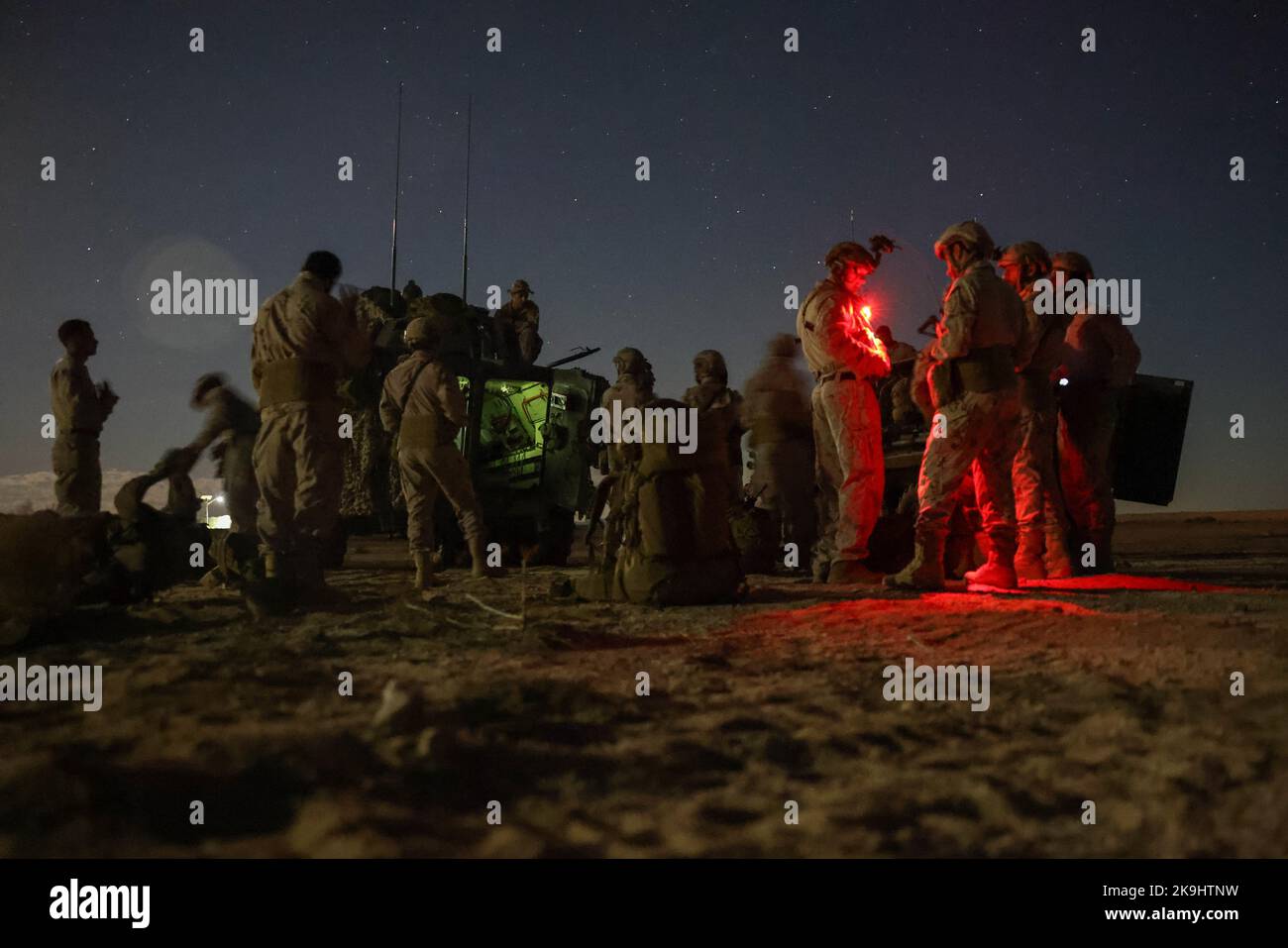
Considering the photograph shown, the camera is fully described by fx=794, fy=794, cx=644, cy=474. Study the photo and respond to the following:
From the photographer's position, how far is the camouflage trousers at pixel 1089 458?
6.45 m

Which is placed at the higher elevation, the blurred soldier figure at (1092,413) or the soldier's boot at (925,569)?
the blurred soldier figure at (1092,413)

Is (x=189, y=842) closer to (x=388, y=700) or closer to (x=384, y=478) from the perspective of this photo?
(x=388, y=700)

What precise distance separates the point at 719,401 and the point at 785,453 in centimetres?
111

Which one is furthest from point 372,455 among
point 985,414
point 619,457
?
point 985,414

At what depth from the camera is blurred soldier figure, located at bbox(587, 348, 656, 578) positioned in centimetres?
531

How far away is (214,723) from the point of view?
2070 mm

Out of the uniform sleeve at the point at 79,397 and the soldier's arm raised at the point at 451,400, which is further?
the uniform sleeve at the point at 79,397

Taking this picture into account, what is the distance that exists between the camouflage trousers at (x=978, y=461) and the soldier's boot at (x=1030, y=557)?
0.64 metres

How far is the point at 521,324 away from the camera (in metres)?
11.4

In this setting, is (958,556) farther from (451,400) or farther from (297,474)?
(297,474)

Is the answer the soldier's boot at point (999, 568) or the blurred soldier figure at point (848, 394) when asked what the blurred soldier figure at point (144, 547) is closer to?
the blurred soldier figure at point (848, 394)

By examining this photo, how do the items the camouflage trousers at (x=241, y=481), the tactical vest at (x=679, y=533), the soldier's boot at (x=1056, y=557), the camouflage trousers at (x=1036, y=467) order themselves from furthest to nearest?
1. the camouflage trousers at (x=241, y=481)
2. the soldier's boot at (x=1056, y=557)
3. the camouflage trousers at (x=1036, y=467)
4. the tactical vest at (x=679, y=533)

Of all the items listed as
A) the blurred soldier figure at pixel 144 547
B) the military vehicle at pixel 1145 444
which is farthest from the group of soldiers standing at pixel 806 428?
the military vehicle at pixel 1145 444
